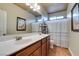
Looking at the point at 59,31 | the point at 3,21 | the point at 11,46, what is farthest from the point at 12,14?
the point at 59,31

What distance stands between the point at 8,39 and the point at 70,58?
0.98 metres

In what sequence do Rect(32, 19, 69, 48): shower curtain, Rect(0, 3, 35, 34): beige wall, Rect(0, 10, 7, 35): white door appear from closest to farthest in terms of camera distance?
1. Rect(0, 10, 7, 35): white door
2. Rect(0, 3, 35, 34): beige wall
3. Rect(32, 19, 69, 48): shower curtain

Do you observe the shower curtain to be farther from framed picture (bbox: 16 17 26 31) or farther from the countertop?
the countertop

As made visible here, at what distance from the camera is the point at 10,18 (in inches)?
63.7

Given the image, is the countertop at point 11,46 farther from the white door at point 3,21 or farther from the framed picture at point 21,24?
the framed picture at point 21,24

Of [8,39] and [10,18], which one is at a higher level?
[10,18]

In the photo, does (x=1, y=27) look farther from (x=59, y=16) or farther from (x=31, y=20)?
(x=59, y=16)

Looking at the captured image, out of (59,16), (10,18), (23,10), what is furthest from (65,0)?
(59,16)

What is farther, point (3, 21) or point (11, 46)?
point (3, 21)

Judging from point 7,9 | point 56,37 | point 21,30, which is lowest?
point 56,37

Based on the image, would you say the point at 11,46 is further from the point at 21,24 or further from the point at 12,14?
the point at 21,24

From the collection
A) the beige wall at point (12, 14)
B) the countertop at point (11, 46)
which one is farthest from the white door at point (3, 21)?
the countertop at point (11, 46)

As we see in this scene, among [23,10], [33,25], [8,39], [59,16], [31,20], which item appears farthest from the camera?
[59,16]

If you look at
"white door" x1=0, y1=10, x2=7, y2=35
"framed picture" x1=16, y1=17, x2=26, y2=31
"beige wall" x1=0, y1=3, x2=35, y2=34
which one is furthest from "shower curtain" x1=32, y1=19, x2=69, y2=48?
"white door" x1=0, y1=10, x2=7, y2=35
